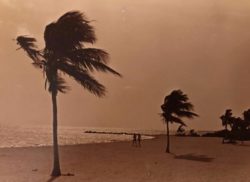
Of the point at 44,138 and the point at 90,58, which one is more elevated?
the point at 90,58

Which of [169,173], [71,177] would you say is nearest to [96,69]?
[71,177]

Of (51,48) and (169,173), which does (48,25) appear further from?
(169,173)

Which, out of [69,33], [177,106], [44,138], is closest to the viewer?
[69,33]

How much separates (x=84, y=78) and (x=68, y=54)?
753 mm

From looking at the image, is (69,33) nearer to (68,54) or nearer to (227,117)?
(68,54)

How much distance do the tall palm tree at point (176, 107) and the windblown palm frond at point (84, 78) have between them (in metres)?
13.1

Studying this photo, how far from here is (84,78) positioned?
10984mm

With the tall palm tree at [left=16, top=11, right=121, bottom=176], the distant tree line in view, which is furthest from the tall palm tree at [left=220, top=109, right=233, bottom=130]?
the tall palm tree at [left=16, top=11, right=121, bottom=176]

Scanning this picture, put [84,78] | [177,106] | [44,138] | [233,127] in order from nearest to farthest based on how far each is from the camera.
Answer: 1. [84,78]
2. [177,106]
3. [233,127]
4. [44,138]

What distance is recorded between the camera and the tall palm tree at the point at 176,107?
23745 mm

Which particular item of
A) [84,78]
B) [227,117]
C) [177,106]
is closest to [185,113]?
[177,106]

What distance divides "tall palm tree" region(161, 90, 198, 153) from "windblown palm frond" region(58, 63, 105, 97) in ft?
42.9

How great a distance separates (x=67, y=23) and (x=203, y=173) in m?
5.64

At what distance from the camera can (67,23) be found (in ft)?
34.5
